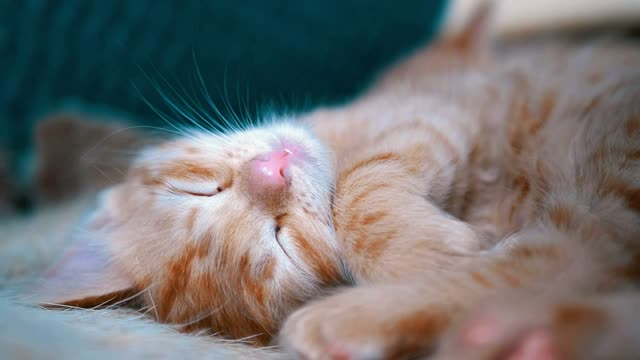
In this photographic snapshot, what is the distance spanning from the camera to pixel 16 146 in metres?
2.12

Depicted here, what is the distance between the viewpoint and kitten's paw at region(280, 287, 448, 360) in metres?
0.74

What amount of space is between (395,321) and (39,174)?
70.5 inches

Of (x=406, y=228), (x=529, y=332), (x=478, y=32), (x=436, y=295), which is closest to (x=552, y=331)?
(x=529, y=332)

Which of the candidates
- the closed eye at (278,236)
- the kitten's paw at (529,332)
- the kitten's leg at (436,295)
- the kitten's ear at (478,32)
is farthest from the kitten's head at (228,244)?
the kitten's ear at (478,32)

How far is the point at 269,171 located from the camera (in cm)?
108

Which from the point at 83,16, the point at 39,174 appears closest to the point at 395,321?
the point at 83,16

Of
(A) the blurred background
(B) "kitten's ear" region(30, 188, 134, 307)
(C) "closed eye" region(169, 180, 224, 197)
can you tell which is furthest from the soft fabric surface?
(B) "kitten's ear" region(30, 188, 134, 307)

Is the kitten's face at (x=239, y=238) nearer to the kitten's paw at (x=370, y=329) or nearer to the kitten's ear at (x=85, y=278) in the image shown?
the kitten's ear at (x=85, y=278)

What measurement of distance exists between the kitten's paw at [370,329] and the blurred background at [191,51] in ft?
2.95

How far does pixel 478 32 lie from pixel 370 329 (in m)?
1.54

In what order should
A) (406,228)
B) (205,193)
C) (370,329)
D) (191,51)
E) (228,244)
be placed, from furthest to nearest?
(191,51) < (205,193) < (228,244) < (406,228) < (370,329)

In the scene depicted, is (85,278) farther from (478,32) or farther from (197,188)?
(478,32)

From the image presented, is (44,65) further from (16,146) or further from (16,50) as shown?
(16,146)

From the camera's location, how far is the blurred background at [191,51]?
183 cm
